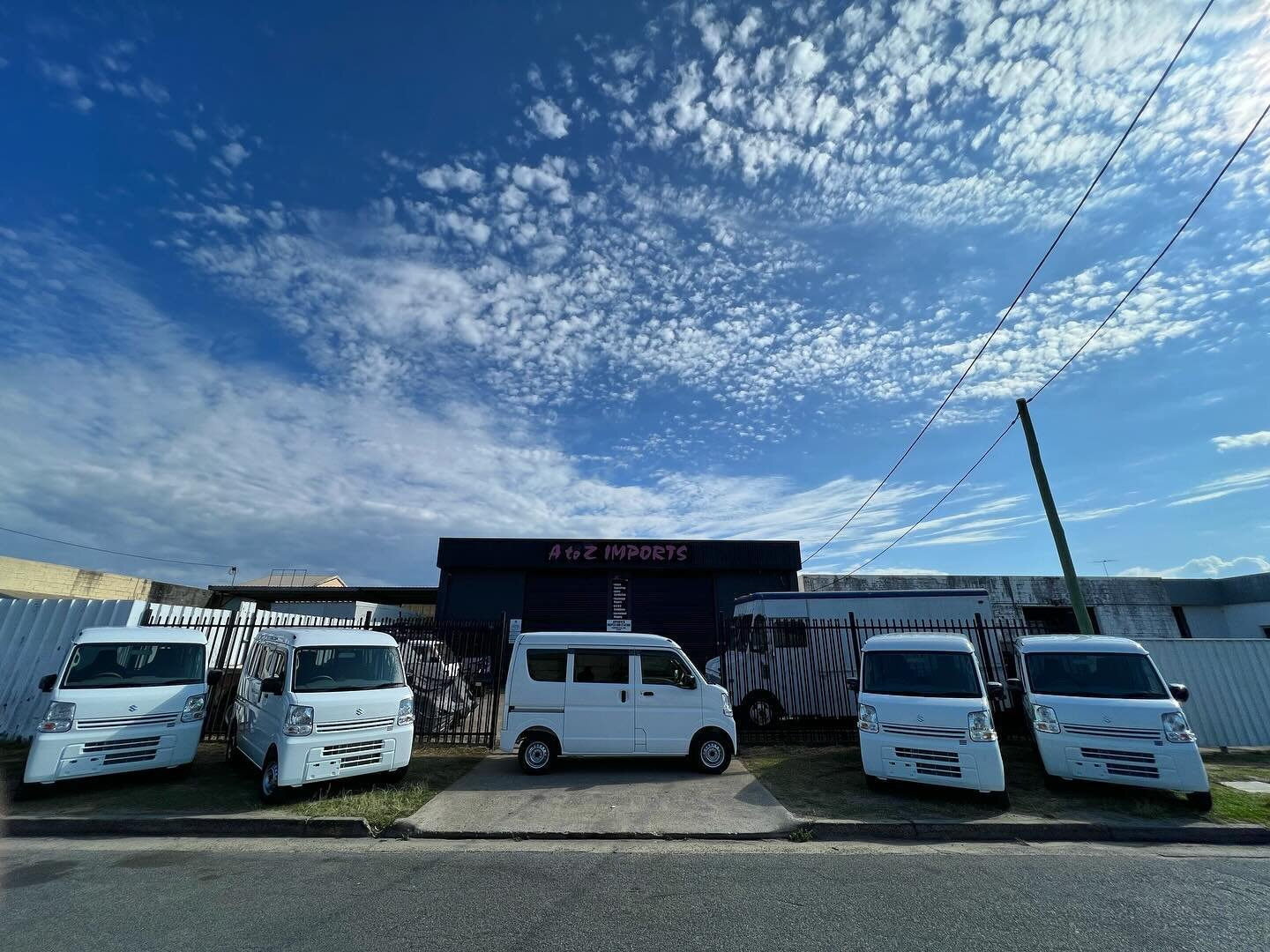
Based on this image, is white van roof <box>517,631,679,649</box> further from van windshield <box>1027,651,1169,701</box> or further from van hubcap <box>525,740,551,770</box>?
van windshield <box>1027,651,1169,701</box>

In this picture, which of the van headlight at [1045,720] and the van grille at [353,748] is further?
the van headlight at [1045,720]

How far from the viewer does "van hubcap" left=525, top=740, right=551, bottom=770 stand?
30.7ft

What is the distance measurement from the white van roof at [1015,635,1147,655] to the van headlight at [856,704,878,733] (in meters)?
3.01

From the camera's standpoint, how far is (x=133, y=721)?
796 cm

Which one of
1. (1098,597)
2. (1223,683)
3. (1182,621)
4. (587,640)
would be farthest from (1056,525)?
(1182,621)

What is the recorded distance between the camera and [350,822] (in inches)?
262

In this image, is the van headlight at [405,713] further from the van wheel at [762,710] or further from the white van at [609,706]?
the van wheel at [762,710]

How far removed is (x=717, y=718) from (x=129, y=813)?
312 inches

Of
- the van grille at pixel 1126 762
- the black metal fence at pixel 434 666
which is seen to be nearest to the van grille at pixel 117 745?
the black metal fence at pixel 434 666

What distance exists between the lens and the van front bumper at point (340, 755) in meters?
7.27

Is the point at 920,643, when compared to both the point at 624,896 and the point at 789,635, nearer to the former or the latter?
the point at 789,635

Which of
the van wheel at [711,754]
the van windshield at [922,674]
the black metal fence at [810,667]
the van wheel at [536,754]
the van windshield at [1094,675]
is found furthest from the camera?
the black metal fence at [810,667]

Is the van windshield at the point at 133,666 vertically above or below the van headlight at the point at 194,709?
above

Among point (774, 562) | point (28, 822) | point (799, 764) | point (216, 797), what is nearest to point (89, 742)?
point (28, 822)
